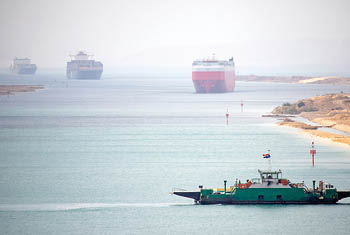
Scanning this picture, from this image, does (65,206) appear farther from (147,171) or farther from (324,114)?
(324,114)

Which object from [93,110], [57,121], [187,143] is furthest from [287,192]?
[93,110]

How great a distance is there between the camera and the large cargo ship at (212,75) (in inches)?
7003

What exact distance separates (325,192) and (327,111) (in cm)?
7302

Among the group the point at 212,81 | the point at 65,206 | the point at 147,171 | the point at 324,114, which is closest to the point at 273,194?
the point at 65,206

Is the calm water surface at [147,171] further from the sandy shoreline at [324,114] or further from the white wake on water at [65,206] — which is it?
the sandy shoreline at [324,114]

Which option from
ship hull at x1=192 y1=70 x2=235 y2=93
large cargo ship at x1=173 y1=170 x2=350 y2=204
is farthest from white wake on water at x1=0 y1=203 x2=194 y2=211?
ship hull at x1=192 y1=70 x2=235 y2=93

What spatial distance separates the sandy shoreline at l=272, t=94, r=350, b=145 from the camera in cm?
8812

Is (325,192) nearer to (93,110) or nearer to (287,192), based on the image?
(287,192)

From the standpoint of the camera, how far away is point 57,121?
11150cm

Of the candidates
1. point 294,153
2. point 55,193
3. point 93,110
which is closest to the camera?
point 55,193

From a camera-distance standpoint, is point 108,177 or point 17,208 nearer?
point 17,208

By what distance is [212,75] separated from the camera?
181 m

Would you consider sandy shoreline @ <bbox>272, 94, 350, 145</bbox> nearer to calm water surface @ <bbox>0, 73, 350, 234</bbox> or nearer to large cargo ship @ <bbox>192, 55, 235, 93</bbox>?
calm water surface @ <bbox>0, 73, 350, 234</bbox>

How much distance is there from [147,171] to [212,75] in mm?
120600
